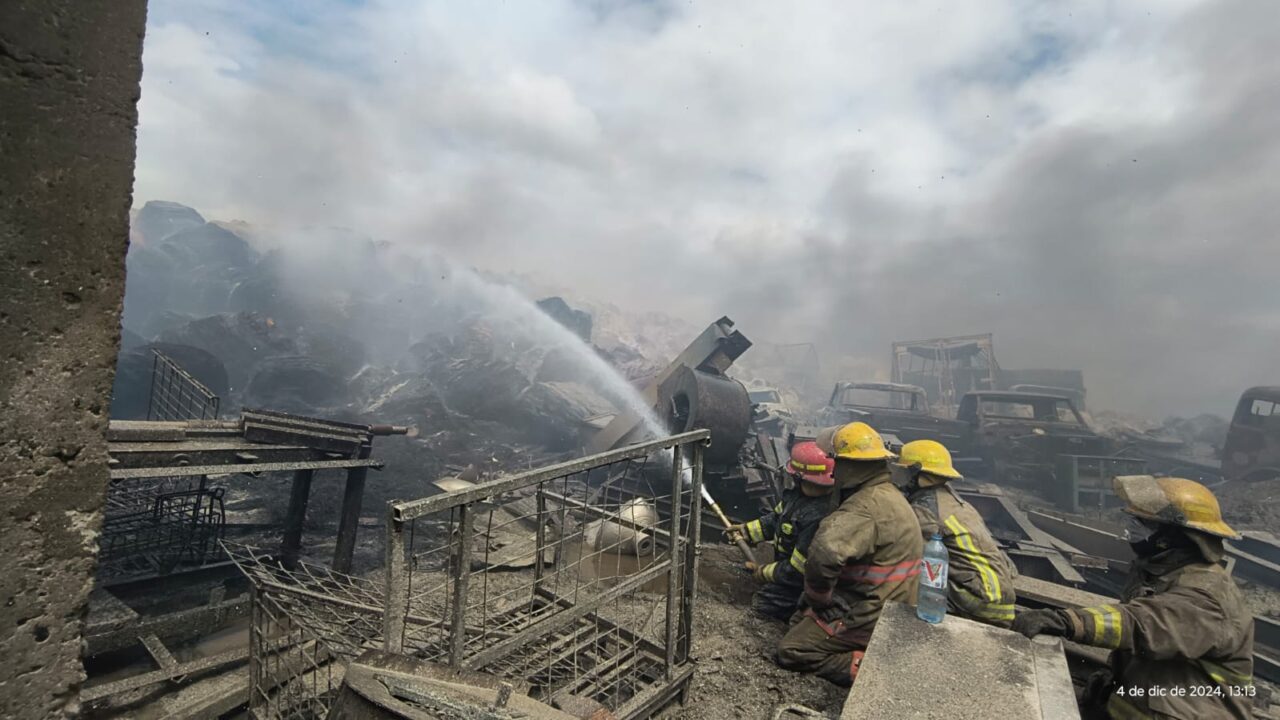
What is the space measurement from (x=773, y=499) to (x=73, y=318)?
772cm

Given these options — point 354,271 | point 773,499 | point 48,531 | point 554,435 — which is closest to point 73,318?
point 48,531

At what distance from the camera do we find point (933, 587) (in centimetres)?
291

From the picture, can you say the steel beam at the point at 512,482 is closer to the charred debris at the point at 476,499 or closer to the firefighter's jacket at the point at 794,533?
the charred debris at the point at 476,499

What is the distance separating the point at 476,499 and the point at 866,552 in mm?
2677

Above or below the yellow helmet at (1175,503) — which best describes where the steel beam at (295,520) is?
below

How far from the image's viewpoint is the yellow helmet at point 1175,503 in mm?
2631

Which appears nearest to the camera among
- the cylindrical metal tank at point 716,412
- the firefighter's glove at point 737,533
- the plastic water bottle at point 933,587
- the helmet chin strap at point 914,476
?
the plastic water bottle at point 933,587

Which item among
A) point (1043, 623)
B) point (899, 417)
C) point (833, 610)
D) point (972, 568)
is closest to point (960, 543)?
point (972, 568)

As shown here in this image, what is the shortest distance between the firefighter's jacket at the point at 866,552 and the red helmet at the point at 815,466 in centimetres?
89

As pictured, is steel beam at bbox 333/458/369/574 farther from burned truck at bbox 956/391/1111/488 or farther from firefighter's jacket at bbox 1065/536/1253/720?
burned truck at bbox 956/391/1111/488

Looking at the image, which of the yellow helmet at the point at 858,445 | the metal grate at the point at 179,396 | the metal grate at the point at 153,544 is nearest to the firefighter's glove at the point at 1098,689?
the yellow helmet at the point at 858,445

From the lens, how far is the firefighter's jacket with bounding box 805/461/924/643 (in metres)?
3.49

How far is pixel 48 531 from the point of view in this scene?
1267mm

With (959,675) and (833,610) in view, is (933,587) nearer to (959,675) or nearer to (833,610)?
(959,675)
